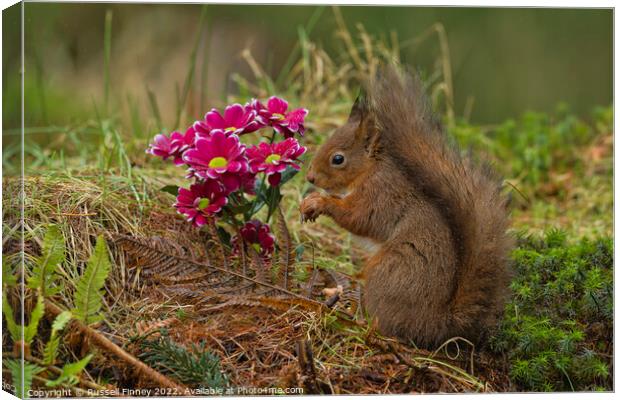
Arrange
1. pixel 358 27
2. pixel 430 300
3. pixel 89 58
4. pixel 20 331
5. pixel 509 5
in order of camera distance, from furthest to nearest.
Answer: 1. pixel 358 27
2. pixel 89 58
3. pixel 509 5
4. pixel 430 300
5. pixel 20 331

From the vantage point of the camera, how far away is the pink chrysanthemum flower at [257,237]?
10.7 ft

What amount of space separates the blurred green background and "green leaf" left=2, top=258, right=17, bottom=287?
0.41 metres

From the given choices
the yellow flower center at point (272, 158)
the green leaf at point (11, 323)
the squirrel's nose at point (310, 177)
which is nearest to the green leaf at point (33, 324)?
the green leaf at point (11, 323)

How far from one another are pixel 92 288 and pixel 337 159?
1004mm

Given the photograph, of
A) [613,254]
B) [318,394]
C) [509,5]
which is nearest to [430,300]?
[318,394]

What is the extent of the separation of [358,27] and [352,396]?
2899 mm

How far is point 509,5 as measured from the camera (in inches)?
122

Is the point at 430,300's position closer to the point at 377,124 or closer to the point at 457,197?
the point at 457,197

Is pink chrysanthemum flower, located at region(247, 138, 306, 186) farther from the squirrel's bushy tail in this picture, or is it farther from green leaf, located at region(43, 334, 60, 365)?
green leaf, located at region(43, 334, 60, 365)

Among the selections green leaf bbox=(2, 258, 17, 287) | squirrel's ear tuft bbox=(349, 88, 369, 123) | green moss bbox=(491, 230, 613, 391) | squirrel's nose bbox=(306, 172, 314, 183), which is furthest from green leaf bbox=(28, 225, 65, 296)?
green moss bbox=(491, 230, 613, 391)

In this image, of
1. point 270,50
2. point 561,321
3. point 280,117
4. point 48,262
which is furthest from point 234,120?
point 270,50

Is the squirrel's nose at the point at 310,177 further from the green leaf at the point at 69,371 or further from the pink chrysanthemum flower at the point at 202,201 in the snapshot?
the green leaf at the point at 69,371

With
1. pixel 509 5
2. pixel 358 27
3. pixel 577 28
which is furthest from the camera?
pixel 358 27

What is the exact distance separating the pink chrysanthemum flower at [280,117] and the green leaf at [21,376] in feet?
3.59
